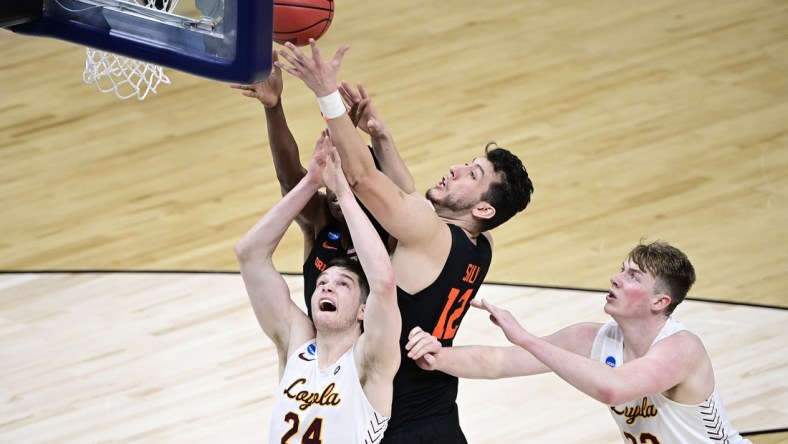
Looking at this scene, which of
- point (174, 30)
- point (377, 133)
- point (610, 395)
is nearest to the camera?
point (174, 30)

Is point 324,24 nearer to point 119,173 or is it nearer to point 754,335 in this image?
point 754,335

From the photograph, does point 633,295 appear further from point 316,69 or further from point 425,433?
point 316,69

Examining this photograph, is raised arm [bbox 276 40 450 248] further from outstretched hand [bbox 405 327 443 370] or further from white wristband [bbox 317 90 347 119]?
outstretched hand [bbox 405 327 443 370]

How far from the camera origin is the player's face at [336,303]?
15.8 ft

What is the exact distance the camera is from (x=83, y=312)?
7.66 meters

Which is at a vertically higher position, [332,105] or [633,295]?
[332,105]

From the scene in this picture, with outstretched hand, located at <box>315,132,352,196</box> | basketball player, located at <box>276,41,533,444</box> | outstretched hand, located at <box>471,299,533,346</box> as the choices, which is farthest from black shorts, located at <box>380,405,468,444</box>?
outstretched hand, located at <box>315,132,352,196</box>

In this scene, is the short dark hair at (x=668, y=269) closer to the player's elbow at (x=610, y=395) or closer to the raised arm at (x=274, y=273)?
the player's elbow at (x=610, y=395)

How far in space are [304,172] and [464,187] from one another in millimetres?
648

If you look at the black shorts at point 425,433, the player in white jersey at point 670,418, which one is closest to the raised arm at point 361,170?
the black shorts at point 425,433

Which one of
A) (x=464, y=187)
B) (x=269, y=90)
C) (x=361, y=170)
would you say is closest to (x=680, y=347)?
(x=464, y=187)

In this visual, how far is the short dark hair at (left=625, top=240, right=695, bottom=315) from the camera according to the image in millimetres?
4906

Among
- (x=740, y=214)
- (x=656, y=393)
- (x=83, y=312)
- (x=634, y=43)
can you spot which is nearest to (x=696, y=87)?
(x=634, y=43)

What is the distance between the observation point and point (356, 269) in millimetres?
4926
